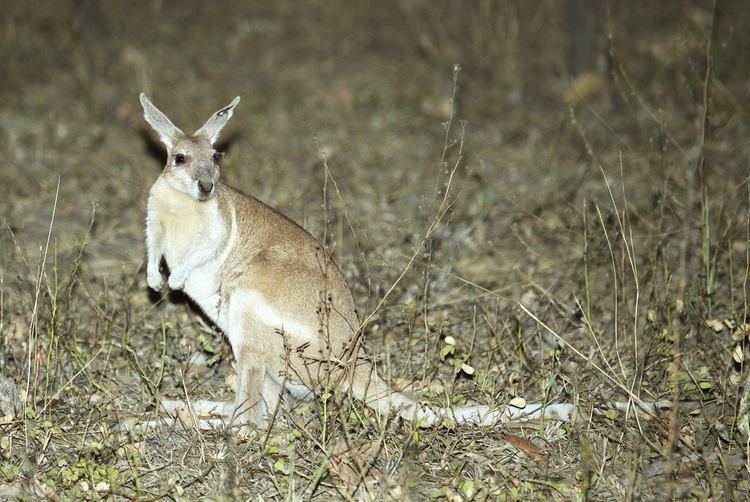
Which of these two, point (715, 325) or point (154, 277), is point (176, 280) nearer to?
point (154, 277)

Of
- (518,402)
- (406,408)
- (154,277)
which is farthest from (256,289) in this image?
(518,402)

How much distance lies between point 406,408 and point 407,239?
2287mm

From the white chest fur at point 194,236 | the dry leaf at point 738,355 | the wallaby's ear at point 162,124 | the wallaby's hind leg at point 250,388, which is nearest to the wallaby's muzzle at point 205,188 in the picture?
the white chest fur at point 194,236

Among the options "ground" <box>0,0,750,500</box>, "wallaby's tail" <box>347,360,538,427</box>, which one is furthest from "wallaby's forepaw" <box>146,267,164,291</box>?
"wallaby's tail" <box>347,360,538,427</box>

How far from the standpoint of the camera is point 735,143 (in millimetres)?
7273

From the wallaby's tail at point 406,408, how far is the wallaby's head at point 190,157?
113cm

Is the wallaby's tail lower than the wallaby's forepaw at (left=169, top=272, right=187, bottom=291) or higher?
lower

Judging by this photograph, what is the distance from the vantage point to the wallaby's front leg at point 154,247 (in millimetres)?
4344

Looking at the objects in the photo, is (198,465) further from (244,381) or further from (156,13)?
(156,13)

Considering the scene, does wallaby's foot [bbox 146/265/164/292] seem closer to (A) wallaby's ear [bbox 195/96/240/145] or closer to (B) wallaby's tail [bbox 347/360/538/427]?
(A) wallaby's ear [bbox 195/96/240/145]

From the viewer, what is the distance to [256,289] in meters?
3.98

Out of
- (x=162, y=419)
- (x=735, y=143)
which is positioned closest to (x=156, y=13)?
(x=735, y=143)

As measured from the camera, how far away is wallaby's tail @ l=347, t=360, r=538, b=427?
3760 mm

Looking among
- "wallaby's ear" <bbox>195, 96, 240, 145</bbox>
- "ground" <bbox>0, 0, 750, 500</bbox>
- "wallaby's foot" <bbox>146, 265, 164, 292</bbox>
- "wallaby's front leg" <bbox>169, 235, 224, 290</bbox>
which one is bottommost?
"ground" <bbox>0, 0, 750, 500</bbox>
